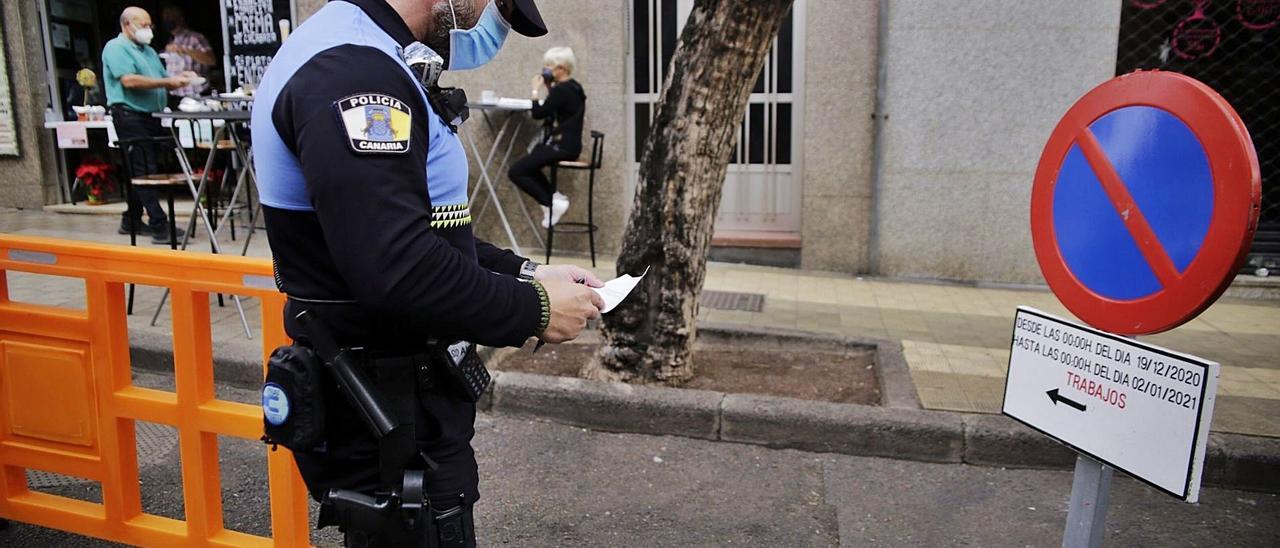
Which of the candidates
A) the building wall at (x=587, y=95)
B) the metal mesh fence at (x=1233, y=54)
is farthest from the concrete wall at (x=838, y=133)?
the metal mesh fence at (x=1233, y=54)

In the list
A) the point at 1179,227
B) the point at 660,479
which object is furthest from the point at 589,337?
the point at 1179,227

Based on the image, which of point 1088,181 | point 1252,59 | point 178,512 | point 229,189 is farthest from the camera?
point 229,189

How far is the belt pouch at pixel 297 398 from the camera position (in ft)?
5.69

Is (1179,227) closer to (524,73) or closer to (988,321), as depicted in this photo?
(988,321)

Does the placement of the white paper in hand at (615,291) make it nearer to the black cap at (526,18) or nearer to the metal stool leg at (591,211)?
the black cap at (526,18)

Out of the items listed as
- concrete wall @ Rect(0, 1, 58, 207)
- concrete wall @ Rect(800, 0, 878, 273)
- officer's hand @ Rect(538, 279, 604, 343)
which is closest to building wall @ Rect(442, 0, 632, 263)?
concrete wall @ Rect(800, 0, 878, 273)

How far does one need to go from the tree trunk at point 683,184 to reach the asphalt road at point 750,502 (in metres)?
0.58

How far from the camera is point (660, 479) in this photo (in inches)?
157

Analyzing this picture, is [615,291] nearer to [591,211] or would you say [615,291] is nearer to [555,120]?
[555,120]

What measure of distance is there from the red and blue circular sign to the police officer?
1339 mm

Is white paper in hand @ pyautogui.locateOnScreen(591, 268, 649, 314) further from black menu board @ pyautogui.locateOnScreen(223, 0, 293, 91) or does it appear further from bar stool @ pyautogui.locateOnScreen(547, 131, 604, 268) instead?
black menu board @ pyautogui.locateOnScreen(223, 0, 293, 91)

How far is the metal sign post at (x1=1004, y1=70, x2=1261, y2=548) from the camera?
2.01 m

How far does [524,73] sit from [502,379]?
15.3ft

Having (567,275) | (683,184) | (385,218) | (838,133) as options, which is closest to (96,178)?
(838,133)
